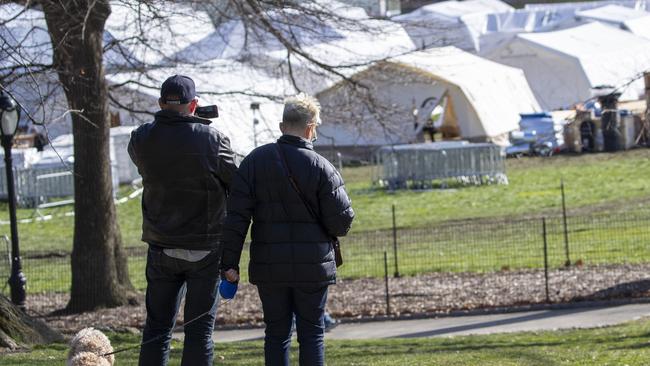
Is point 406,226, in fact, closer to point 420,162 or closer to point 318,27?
point 420,162

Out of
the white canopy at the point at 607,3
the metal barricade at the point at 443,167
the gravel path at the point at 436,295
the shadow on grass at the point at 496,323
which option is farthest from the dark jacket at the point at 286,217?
the white canopy at the point at 607,3

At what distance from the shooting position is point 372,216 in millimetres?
25750

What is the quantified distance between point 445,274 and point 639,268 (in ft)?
9.42

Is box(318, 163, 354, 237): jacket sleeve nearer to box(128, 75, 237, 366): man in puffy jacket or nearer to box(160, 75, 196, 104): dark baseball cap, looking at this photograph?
box(128, 75, 237, 366): man in puffy jacket

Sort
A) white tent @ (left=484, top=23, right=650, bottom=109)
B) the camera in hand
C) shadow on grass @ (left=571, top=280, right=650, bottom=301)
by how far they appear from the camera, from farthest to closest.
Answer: white tent @ (left=484, top=23, right=650, bottom=109) → shadow on grass @ (left=571, top=280, right=650, bottom=301) → the camera in hand

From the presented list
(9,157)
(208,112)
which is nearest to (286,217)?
(208,112)

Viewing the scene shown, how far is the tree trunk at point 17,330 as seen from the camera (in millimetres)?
9930

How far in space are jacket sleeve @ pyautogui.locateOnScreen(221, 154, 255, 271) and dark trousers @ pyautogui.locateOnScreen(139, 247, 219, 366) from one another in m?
0.34

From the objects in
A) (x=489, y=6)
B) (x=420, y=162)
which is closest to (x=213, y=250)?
(x=420, y=162)

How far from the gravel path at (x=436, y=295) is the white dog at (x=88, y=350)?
27.7 feet

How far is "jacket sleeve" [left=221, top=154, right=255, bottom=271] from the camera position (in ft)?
19.8

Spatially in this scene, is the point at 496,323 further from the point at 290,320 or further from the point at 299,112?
Answer: the point at 299,112

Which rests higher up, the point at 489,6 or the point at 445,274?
the point at 489,6

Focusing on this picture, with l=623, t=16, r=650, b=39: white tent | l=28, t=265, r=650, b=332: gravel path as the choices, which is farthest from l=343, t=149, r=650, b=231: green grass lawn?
l=623, t=16, r=650, b=39: white tent
